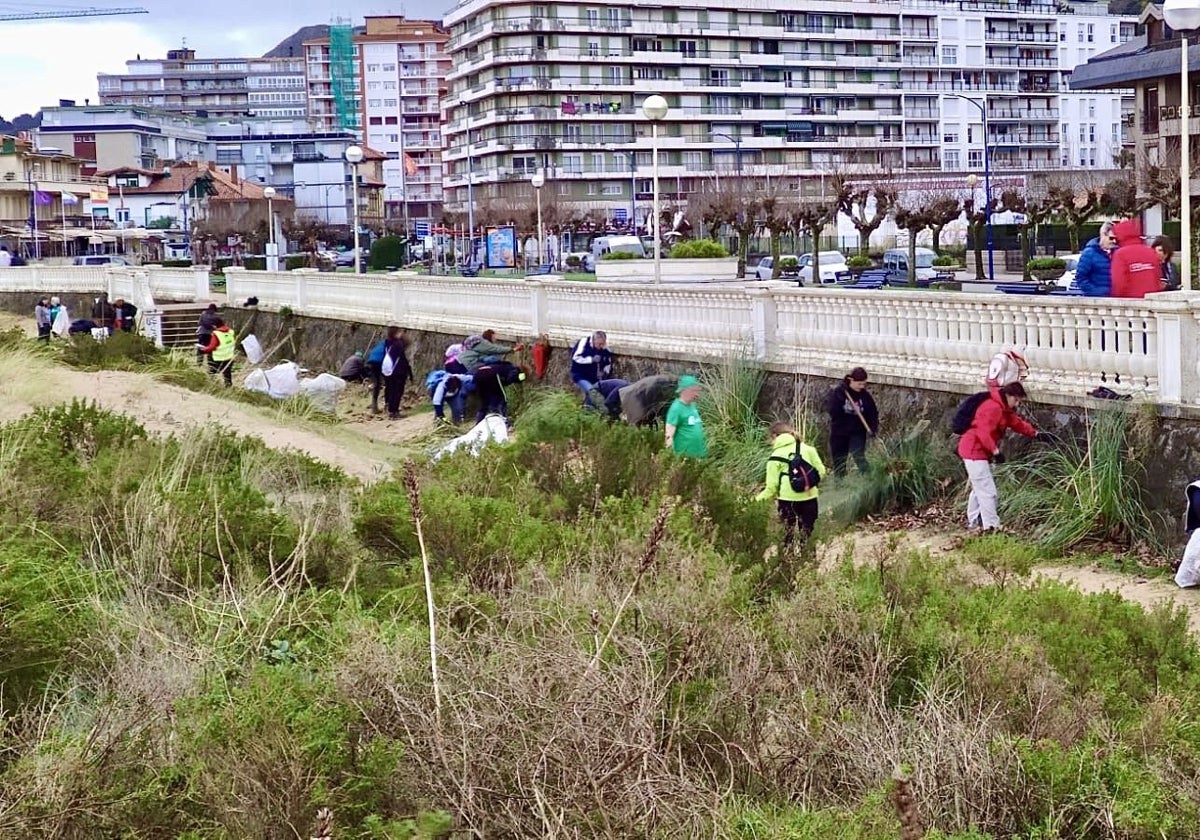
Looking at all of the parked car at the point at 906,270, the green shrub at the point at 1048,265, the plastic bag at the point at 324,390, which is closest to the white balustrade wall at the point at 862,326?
the plastic bag at the point at 324,390

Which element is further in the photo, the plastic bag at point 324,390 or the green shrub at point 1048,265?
the green shrub at point 1048,265

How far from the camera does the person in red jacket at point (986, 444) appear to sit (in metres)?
12.5

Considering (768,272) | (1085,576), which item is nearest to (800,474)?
(1085,576)

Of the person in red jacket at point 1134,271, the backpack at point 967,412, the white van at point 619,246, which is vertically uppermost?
the white van at point 619,246

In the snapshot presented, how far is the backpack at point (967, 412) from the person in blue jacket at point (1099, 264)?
192 centimetres

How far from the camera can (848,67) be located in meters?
115

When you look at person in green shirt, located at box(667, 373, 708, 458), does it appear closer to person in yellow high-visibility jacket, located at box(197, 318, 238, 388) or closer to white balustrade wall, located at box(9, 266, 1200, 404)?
white balustrade wall, located at box(9, 266, 1200, 404)

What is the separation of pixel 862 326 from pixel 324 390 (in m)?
11.5

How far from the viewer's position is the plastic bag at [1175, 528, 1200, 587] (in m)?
10.6

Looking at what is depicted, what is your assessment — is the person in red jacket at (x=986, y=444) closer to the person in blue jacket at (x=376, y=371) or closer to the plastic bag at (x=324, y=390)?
the person in blue jacket at (x=376, y=371)

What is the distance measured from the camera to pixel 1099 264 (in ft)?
46.2

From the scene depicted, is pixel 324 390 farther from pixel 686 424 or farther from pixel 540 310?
pixel 686 424

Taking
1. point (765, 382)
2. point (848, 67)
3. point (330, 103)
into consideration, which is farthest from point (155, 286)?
point (330, 103)

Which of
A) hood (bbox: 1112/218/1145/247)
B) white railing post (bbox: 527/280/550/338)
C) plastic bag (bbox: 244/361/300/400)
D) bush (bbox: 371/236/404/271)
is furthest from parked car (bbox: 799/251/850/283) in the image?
hood (bbox: 1112/218/1145/247)
